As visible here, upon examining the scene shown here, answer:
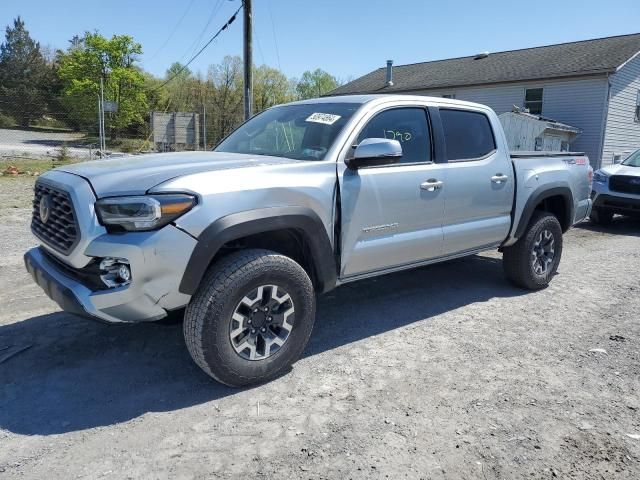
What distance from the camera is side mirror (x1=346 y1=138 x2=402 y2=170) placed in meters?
3.55

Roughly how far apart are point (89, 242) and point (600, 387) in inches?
133

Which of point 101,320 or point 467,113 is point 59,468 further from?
point 467,113

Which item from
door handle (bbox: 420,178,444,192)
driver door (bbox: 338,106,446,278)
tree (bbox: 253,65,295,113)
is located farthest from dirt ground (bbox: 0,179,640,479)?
tree (bbox: 253,65,295,113)

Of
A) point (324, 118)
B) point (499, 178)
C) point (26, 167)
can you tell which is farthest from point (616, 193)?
point (26, 167)

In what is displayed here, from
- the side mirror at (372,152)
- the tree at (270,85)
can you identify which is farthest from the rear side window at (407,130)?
the tree at (270,85)

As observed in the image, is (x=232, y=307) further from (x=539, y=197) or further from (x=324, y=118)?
(x=539, y=197)

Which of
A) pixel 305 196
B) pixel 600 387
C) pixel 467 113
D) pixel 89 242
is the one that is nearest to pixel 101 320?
pixel 89 242

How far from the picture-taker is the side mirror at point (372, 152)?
3547 millimetres

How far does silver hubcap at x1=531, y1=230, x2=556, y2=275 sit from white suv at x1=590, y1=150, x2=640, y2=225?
5.32m

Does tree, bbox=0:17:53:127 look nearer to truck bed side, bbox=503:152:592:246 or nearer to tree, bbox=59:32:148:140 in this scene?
tree, bbox=59:32:148:140

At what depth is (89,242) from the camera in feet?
9.30

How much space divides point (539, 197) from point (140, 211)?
13.4 feet

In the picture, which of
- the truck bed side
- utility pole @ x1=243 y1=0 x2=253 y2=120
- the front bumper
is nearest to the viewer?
the front bumper

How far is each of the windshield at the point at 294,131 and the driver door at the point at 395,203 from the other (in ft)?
0.79
